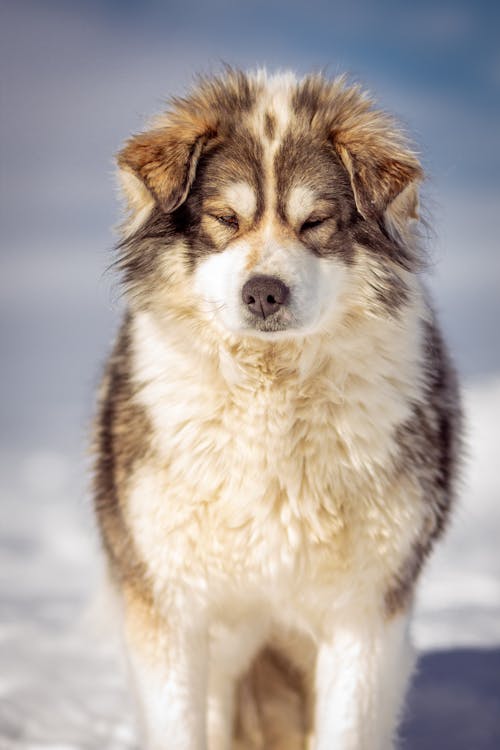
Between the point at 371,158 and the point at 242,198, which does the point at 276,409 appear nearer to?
the point at 242,198

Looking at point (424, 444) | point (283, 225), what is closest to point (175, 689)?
point (424, 444)

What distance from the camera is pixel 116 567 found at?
4086 mm

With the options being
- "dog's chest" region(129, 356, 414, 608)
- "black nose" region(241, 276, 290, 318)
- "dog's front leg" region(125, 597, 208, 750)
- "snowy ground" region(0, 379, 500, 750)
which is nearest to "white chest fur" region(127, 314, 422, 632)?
"dog's chest" region(129, 356, 414, 608)

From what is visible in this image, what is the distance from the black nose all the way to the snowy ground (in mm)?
1534

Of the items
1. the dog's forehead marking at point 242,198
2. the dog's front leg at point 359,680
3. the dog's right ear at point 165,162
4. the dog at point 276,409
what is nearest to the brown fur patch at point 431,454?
the dog at point 276,409

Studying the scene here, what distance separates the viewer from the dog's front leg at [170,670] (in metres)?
3.82

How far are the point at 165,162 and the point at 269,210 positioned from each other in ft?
1.51

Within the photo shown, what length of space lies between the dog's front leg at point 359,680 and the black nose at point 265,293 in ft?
4.06

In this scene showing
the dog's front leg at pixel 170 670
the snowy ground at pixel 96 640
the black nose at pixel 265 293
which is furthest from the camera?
the snowy ground at pixel 96 640

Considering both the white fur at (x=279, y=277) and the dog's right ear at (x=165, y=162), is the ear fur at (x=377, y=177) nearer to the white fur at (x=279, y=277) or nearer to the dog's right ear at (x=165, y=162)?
the white fur at (x=279, y=277)

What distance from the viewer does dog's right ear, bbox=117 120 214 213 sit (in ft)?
12.1

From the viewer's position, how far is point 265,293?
3.38 metres

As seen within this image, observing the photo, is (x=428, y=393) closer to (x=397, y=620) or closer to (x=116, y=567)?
(x=397, y=620)

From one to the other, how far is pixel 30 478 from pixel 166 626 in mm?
7171
